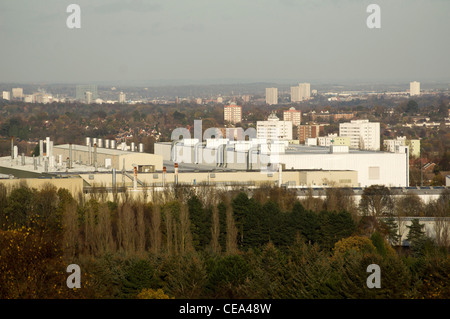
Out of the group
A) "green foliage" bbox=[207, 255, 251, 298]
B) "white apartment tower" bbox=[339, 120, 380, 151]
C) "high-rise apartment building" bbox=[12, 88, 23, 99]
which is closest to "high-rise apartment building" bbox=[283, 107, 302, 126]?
"white apartment tower" bbox=[339, 120, 380, 151]

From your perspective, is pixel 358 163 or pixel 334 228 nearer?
pixel 334 228

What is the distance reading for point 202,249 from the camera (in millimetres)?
16234

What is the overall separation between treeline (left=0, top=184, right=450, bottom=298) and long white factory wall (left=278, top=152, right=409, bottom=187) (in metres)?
7.38

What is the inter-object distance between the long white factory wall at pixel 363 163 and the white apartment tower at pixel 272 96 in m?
80.1

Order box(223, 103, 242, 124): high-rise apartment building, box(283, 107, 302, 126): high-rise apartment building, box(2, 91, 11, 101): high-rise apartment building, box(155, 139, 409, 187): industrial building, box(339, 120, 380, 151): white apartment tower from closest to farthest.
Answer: box(155, 139, 409, 187): industrial building → box(339, 120, 380, 151): white apartment tower → box(283, 107, 302, 126): high-rise apartment building → box(223, 103, 242, 124): high-rise apartment building → box(2, 91, 11, 101): high-rise apartment building

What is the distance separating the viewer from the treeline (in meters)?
11.5

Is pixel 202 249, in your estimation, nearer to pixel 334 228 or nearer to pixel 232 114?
pixel 334 228

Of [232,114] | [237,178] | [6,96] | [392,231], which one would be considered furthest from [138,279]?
[6,96]

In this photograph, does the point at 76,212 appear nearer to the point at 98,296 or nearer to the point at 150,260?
the point at 150,260

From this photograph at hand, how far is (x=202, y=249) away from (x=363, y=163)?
13.0m

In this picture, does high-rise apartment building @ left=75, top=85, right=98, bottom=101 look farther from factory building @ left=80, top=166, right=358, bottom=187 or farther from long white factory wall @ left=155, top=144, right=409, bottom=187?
factory building @ left=80, top=166, right=358, bottom=187

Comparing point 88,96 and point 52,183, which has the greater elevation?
point 88,96

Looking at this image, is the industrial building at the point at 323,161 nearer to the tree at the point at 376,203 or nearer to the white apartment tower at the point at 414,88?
the tree at the point at 376,203

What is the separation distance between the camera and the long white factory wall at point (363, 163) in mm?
28203
